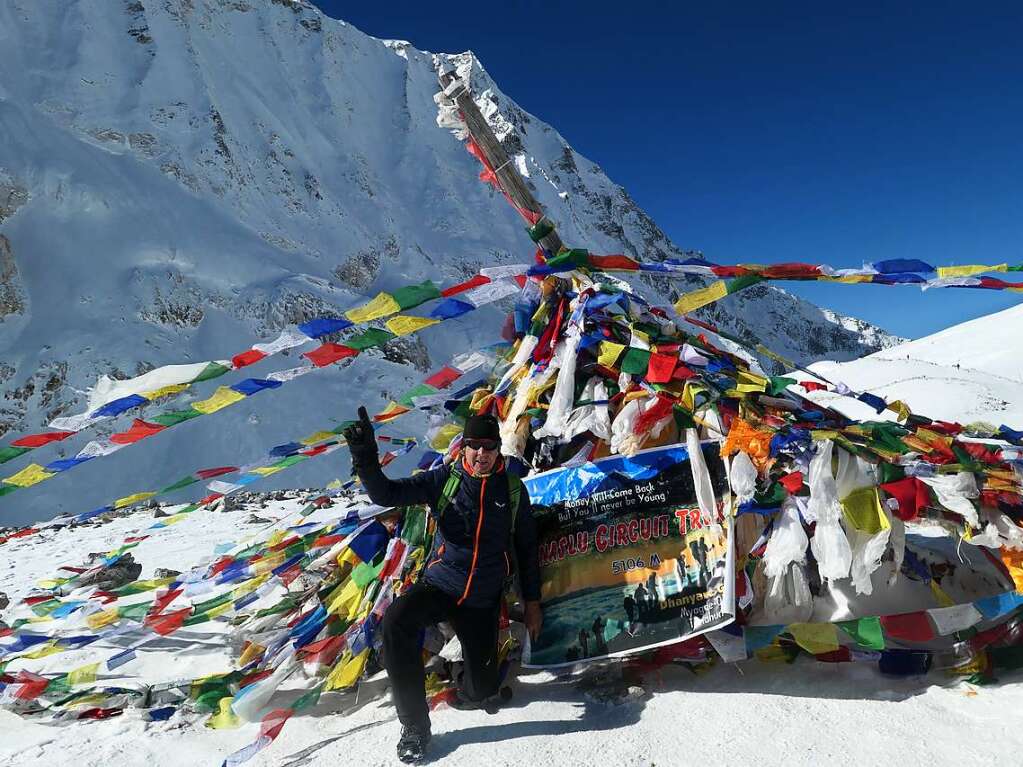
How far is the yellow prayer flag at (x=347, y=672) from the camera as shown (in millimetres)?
2846

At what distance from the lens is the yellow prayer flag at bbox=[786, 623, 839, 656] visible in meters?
2.49

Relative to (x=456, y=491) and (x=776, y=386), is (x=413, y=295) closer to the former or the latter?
(x=456, y=491)

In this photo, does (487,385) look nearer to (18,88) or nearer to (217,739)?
(217,739)

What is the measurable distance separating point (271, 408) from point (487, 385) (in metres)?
20.3

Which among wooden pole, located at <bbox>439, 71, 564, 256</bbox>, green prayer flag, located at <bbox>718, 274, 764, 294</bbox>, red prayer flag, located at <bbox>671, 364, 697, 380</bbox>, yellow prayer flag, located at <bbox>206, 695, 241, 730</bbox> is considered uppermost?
wooden pole, located at <bbox>439, 71, 564, 256</bbox>

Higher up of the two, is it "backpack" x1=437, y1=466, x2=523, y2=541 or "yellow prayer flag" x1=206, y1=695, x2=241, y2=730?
"backpack" x1=437, y1=466, x2=523, y2=541

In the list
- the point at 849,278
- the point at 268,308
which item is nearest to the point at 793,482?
the point at 849,278

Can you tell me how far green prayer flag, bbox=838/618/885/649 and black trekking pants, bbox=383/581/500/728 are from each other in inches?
54.9

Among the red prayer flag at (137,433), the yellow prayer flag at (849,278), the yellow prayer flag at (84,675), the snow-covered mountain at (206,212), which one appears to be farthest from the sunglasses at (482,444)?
the snow-covered mountain at (206,212)

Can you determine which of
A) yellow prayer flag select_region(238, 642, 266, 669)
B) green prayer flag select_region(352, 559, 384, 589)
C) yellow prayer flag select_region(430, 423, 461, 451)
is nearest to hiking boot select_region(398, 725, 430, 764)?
green prayer flag select_region(352, 559, 384, 589)

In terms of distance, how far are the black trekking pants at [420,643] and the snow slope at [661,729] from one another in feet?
0.46

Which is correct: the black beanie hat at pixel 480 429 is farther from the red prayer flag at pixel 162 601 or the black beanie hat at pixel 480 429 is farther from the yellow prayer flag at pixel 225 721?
the red prayer flag at pixel 162 601

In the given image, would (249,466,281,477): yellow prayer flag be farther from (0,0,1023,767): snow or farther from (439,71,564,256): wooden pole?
(439,71,564,256): wooden pole

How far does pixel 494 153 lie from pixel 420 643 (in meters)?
2.81
